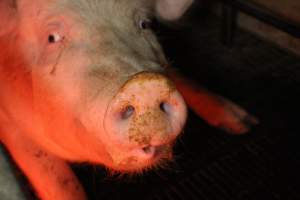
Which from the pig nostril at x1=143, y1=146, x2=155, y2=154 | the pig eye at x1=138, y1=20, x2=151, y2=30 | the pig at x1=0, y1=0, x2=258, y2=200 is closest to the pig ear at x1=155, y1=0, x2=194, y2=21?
the pig at x1=0, y1=0, x2=258, y2=200

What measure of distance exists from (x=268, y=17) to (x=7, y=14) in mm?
1355

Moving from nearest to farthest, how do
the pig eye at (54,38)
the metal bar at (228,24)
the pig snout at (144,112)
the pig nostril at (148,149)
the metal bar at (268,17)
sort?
the pig snout at (144,112), the pig nostril at (148,149), the pig eye at (54,38), the metal bar at (268,17), the metal bar at (228,24)

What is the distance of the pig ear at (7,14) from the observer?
4.77ft

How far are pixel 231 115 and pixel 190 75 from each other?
1.81ft

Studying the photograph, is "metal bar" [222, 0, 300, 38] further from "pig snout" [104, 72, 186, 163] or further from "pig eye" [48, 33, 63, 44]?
"pig eye" [48, 33, 63, 44]

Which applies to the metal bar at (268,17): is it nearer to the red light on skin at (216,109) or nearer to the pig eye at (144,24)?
the red light on skin at (216,109)

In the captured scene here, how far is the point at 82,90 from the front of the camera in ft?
4.10

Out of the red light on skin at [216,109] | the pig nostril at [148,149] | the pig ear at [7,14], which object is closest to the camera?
the pig nostril at [148,149]

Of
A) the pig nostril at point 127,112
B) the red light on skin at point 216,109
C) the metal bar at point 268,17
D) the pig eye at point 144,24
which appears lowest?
the red light on skin at point 216,109

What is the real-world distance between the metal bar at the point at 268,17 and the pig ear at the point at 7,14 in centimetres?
129

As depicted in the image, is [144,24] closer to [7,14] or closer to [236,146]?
[7,14]

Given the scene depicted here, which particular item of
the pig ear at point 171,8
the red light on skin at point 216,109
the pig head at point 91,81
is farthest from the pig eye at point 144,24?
the red light on skin at point 216,109

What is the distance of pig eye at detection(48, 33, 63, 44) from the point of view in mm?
1323

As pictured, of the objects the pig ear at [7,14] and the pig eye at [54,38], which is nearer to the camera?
the pig eye at [54,38]
